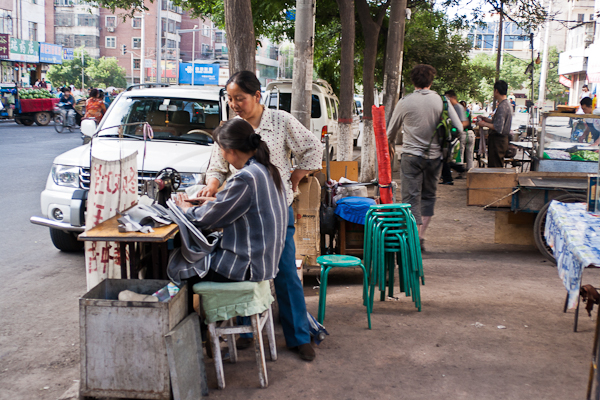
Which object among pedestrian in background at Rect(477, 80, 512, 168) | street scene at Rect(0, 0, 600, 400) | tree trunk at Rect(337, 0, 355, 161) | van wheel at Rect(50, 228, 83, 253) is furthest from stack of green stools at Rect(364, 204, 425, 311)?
tree trunk at Rect(337, 0, 355, 161)

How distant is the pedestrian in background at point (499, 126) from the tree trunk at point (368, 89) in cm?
357

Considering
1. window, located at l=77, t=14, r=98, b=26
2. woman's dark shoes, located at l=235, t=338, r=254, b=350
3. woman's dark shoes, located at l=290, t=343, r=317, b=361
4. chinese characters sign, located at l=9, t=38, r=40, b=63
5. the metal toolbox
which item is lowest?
woman's dark shoes, located at l=235, t=338, r=254, b=350

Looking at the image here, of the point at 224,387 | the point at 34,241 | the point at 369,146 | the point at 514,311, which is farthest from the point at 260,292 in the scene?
the point at 369,146

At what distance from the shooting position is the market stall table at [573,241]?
3.06m

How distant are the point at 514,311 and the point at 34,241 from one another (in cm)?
562

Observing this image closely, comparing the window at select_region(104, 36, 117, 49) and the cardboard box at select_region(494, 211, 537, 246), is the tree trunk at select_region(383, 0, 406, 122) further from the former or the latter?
the window at select_region(104, 36, 117, 49)

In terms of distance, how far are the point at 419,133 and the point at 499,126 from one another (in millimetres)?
4041

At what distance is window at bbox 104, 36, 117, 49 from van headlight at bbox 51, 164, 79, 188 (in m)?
76.9

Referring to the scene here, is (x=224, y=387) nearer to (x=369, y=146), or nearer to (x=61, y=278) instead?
(x=61, y=278)

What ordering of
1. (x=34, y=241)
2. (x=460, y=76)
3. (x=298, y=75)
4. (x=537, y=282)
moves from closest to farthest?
(x=537, y=282)
(x=298, y=75)
(x=34, y=241)
(x=460, y=76)

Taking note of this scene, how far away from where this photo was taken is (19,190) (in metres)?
10.5

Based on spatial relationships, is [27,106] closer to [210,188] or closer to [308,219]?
[308,219]

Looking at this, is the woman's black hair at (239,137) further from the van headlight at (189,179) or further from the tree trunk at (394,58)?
the tree trunk at (394,58)

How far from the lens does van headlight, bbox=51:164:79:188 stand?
6391 mm
